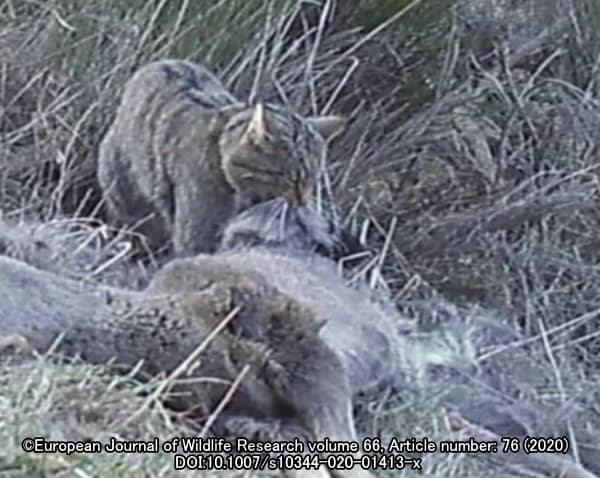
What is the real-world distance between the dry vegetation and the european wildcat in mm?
113

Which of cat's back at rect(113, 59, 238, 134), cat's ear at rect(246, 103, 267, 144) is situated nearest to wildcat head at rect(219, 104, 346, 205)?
cat's ear at rect(246, 103, 267, 144)

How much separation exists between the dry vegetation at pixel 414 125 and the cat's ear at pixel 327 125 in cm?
12

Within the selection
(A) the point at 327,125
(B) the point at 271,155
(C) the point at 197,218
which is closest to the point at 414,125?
(A) the point at 327,125

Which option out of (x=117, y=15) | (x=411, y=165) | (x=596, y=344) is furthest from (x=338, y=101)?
(x=596, y=344)

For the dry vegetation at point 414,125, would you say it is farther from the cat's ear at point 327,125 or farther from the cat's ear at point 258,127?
the cat's ear at point 258,127

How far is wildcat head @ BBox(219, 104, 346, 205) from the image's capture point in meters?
4.02

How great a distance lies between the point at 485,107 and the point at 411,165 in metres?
0.26

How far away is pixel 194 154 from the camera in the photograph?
4184mm

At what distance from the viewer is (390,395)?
10.4 feet

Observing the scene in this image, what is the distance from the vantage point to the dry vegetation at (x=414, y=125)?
4.09 metres

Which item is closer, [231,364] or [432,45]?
[231,364]

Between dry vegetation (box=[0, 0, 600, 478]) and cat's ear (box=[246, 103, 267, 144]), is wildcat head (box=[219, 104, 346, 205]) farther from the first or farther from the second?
dry vegetation (box=[0, 0, 600, 478])

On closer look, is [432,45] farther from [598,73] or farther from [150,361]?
[150,361]

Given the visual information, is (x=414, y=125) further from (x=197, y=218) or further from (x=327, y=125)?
(x=197, y=218)
